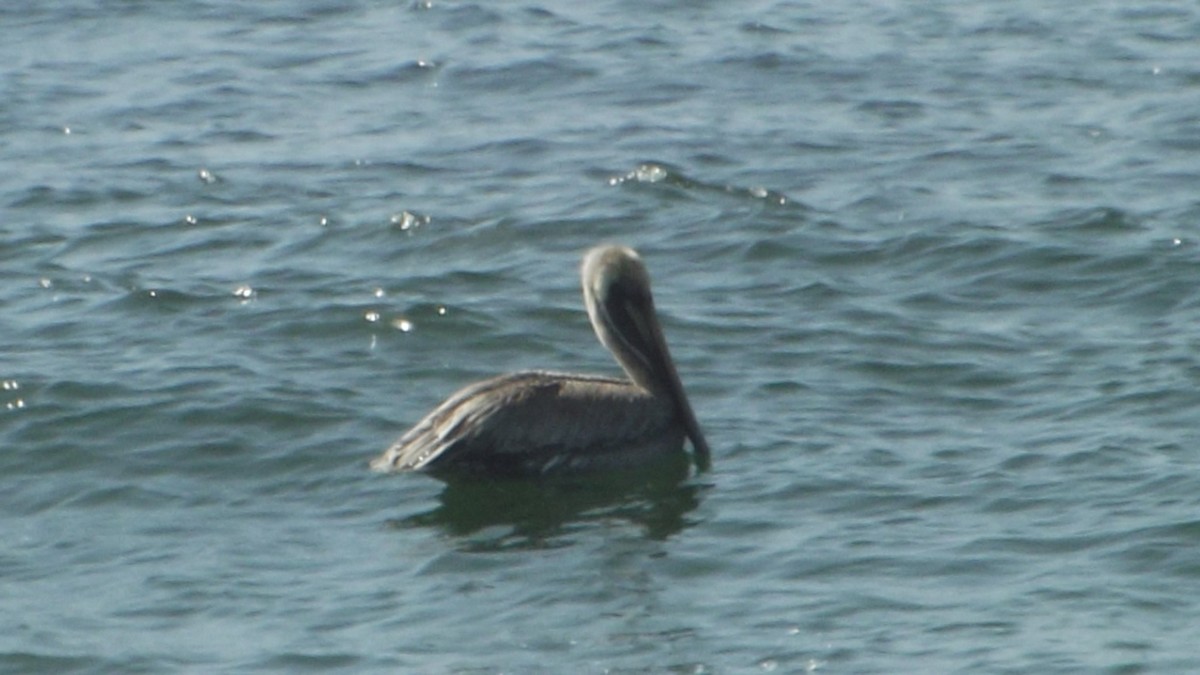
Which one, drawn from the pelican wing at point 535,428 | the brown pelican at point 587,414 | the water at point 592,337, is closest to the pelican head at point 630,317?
the brown pelican at point 587,414

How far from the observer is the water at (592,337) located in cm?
834

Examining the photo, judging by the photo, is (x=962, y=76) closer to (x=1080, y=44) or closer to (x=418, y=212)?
(x=1080, y=44)

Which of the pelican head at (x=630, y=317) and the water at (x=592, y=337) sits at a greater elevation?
the pelican head at (x=630, y=317)

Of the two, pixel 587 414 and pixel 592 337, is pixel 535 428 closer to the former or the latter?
A: pixel 587 414

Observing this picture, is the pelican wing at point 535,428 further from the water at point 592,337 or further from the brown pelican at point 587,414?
the water at point 592,337

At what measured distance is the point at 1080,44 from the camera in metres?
17.5

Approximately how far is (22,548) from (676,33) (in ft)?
33.1

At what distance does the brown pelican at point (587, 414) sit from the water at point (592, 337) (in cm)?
16

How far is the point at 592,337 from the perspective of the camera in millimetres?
11945

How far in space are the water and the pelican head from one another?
0.33 metres

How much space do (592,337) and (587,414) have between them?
5.71 ft

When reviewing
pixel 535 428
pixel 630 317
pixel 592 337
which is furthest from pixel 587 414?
pixel 592 337

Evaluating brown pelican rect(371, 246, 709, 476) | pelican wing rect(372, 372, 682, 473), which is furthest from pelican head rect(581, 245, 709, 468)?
pelican wing rect(372, 372, 682, 473)

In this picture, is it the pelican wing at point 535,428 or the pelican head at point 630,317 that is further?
the pelican head at point 630,317
